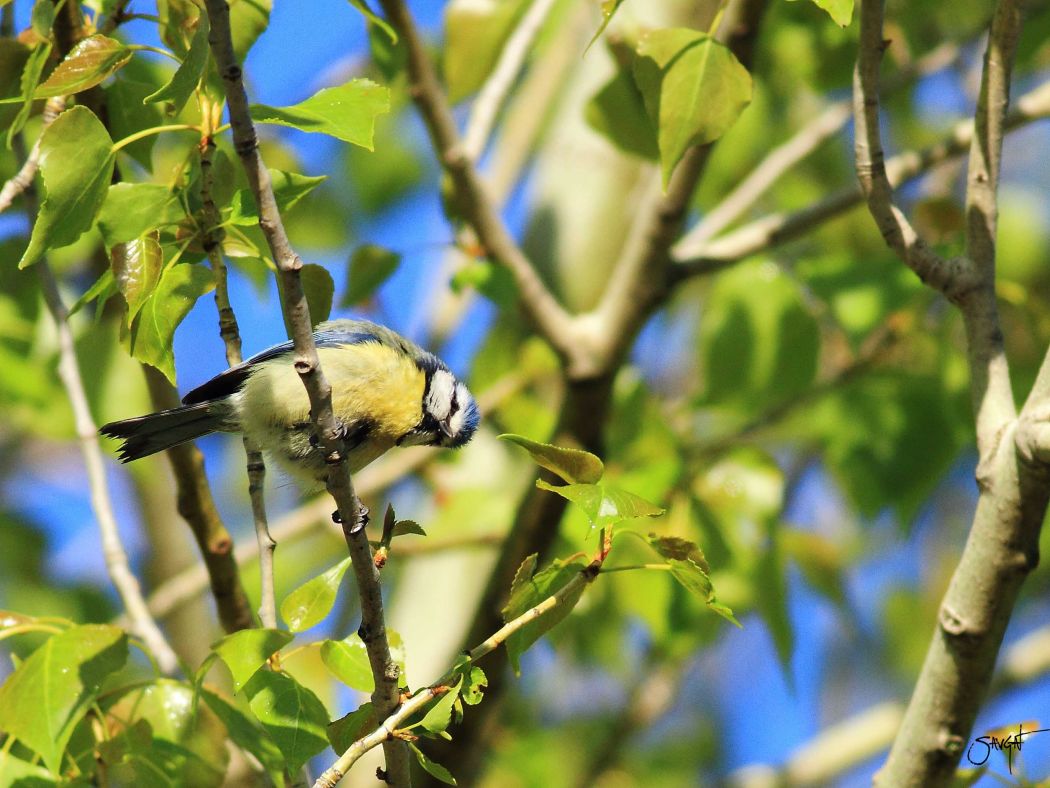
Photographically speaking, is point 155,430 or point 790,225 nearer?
point 155,430

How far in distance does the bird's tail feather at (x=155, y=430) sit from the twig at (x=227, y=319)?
18.1 inches

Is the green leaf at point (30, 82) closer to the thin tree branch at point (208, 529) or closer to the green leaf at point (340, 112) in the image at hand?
the green leaf at point (340, 112)

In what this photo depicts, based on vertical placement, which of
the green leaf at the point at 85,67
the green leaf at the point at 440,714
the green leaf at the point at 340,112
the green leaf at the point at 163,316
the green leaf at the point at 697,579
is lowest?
the green leaf at the point at 440,714

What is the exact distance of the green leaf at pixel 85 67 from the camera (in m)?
1.77

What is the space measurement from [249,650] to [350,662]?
0.20 m

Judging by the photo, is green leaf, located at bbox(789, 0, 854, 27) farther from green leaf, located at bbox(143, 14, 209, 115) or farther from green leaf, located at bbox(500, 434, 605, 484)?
green leaf, located at bbox(143, 14, 209, 115)

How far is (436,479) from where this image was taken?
4664 millimetres

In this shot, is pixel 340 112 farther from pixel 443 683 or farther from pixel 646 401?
pixel 646 401

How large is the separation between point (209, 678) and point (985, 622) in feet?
7.88

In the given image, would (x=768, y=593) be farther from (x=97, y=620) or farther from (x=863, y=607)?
(x=863, y=607)

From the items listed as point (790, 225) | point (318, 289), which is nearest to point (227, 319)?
point (318, 289)

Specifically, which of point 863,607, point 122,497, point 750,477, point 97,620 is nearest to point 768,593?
point 750,477

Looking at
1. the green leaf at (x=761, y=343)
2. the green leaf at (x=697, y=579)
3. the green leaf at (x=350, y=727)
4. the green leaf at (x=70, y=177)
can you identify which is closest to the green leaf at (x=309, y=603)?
the green leaf at (x=350, y=727)

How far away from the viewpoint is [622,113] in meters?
2.98
